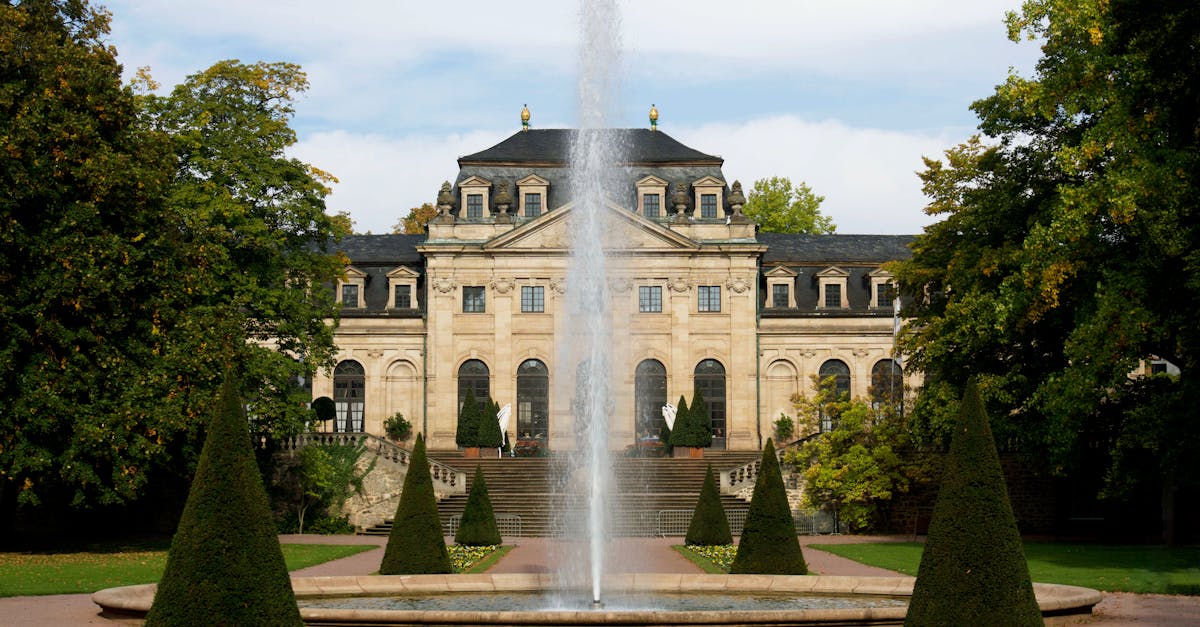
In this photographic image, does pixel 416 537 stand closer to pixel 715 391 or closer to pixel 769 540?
pixel 769 540

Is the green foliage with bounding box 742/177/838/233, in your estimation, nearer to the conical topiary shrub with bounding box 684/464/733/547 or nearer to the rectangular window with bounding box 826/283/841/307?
the rectangular window with bounding box 826/283/841/307

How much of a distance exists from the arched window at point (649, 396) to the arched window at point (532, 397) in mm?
3892

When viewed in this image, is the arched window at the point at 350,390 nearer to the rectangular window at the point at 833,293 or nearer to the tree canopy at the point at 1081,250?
the rectangular window at the point at 833,293

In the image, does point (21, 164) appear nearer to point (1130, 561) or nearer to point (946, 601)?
point (946, 601)

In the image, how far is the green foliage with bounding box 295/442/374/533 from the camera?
4222 cm

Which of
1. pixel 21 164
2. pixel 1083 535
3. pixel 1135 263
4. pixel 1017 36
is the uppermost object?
pixel 1017 36

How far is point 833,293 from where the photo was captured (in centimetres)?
5941

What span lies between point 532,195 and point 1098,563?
1314 inches

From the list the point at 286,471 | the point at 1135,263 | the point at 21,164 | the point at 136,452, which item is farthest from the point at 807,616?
the point at 286,471

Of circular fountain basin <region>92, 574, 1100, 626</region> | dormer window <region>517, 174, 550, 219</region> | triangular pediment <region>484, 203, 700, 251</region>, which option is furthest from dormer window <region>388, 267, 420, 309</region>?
circular fountain basin <region>92, 574, 1100, 626</region>

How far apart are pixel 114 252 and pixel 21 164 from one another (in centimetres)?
273

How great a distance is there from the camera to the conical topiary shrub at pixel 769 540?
80.9 feet

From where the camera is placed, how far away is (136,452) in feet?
97.9

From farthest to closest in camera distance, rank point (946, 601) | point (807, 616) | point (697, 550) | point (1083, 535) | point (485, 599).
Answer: point (1083, 535), point (697, 550), point (485, 599), point (807, 616), point (946, 601)
